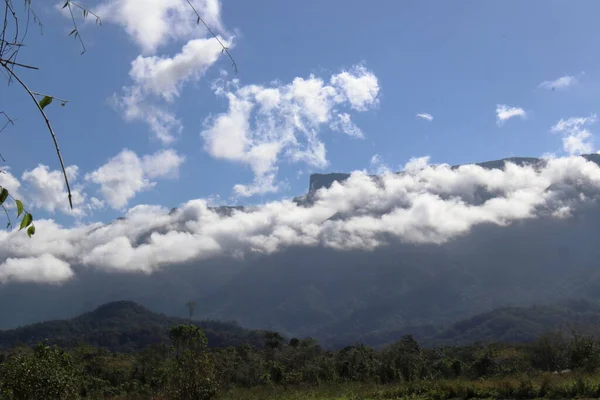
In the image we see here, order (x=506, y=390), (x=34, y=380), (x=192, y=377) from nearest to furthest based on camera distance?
(x=34, y=380) < (x=506, y=390) < (x=192, y=377)

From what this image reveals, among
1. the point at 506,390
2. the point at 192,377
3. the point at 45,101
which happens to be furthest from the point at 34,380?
the point at 45,101

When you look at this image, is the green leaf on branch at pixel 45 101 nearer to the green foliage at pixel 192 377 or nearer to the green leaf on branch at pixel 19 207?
the green leaf on branch at pixel 19 207

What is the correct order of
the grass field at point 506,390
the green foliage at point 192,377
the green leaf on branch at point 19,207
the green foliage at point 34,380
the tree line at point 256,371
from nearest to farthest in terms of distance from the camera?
the green leaf on branch at point 19,207
the green foliage at point 34,380
the tree line at point 256,371
the grass field at point 506,390
the green foliage at point 192,377

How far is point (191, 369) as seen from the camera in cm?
2434

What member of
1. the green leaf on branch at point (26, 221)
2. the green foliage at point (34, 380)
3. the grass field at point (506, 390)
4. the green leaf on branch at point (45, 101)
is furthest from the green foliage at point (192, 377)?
the green leaf on branch at point (45, 101)

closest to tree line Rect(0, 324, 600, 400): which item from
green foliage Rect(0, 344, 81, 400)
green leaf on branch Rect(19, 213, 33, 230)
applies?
green foliage Rect(0, 344, 81, 400)

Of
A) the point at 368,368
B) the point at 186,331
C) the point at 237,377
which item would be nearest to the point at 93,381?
the point at 237,377

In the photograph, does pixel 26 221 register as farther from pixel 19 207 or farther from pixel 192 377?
pixel 192 377

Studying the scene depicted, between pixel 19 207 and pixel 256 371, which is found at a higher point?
pixel 19 207

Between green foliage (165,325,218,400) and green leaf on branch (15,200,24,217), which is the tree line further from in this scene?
green leaf on branch (15,200,24,217)

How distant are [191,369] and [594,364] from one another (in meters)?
23.3

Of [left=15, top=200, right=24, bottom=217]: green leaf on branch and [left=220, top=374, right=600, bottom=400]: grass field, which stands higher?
[left=15, top=200, right=24, bottom=217]: green leaf on branch

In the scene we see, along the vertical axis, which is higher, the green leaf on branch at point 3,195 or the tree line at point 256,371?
the green leaf on branch at point 3,195

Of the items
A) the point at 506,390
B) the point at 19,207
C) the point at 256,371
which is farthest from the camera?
the point at 256,371
